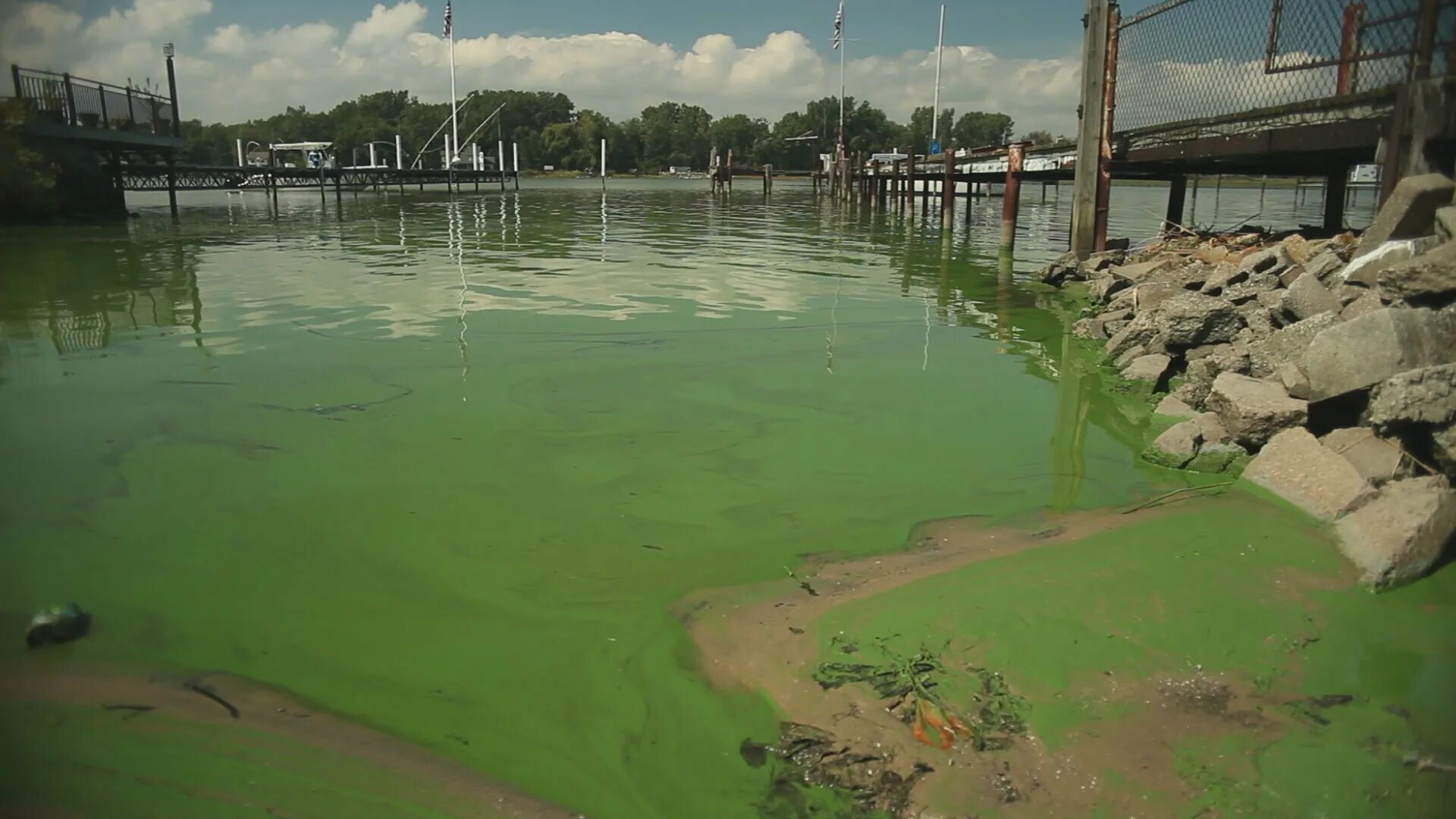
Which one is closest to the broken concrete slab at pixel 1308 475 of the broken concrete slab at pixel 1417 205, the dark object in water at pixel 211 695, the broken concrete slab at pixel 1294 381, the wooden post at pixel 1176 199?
the broken concrete slab at pixel 1294 381

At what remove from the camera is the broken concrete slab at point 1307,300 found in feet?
18.1

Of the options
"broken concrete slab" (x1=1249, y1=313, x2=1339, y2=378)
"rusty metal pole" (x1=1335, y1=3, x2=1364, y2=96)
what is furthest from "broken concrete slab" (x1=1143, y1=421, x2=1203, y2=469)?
"rusty metal pole" (x1=1335, y1=3, x2=1364, y2=96)

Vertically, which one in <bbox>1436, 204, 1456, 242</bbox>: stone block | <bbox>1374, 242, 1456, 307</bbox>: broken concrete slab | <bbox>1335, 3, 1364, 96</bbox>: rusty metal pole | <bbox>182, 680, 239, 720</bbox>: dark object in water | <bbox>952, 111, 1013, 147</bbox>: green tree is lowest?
<bbox>182, 680, 239, 720</bbox>: dark object in water

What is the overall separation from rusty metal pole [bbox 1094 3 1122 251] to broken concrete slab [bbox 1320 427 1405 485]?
323 inches

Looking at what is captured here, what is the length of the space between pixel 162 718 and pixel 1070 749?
2.63 metres

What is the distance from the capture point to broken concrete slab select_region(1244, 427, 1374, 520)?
388 cm

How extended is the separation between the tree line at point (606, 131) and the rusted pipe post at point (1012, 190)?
7223 cm

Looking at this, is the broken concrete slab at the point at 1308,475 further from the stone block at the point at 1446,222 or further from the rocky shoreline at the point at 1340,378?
the stone block at the point at 1446,222

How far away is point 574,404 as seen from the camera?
6090 millimetres

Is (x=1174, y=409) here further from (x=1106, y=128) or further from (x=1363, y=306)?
(x=1106, y=128)

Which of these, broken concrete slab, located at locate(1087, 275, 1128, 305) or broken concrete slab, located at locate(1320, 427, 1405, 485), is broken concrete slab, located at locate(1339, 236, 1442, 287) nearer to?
broken concrete slab, located at locate(1320, 427, 1405, 485)

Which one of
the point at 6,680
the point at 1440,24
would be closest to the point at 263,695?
the point at 6,680

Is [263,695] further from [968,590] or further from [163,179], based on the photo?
[163,179]

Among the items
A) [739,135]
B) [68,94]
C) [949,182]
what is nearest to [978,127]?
[739,135]
